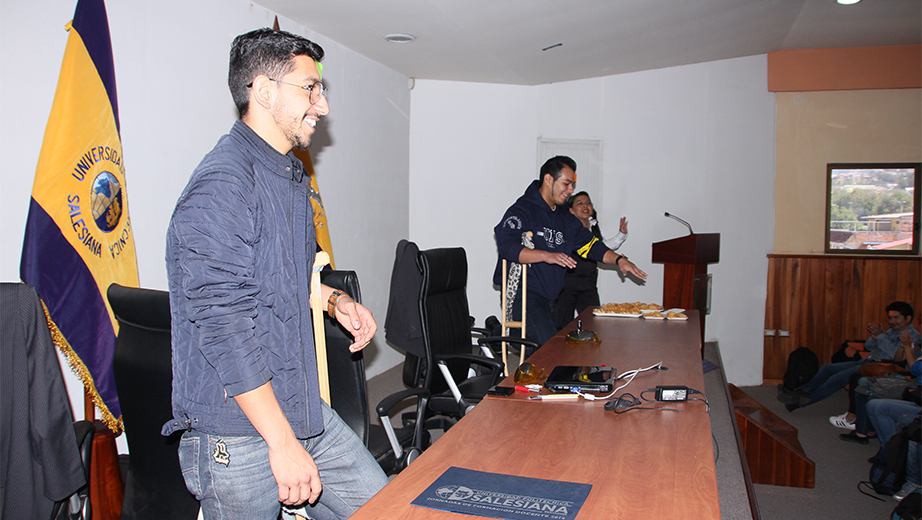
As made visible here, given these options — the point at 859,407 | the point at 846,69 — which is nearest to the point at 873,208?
the point at 846,69

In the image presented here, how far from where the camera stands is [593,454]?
4.73 ft

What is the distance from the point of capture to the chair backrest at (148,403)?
1.55 meters

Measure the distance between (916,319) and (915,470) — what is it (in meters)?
2.99

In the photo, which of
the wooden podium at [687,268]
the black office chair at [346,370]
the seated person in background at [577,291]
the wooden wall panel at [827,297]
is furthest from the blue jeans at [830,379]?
the black office chair at [346,370]

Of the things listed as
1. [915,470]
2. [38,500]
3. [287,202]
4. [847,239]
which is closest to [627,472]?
[287,202]

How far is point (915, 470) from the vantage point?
3.18 metres

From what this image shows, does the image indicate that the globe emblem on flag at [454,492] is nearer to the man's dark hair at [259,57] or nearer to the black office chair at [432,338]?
the man's dark hair at [259,57]

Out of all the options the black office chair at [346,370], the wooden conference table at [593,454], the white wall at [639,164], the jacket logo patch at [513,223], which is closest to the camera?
the wooden conference table at [593,454]

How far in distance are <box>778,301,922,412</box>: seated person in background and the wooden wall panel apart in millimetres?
678

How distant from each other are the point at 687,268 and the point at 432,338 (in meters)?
2.07

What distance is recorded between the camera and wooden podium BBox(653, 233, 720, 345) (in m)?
4.09

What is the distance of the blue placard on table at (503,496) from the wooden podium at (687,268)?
3.12 meters

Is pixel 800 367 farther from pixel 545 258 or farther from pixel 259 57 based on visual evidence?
pixel 259 57

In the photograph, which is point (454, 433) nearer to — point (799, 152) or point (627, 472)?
point (627, 472)
